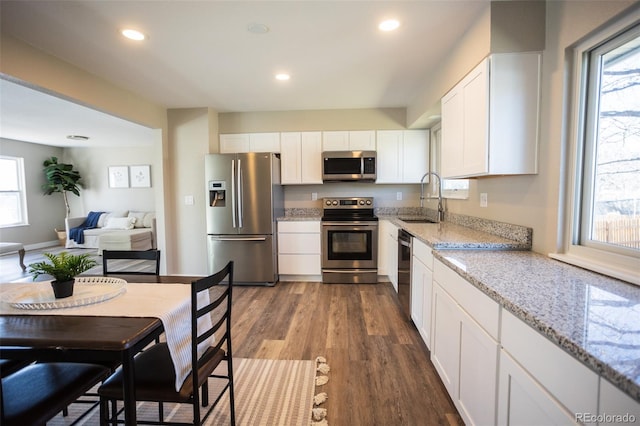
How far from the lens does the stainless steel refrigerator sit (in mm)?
3727

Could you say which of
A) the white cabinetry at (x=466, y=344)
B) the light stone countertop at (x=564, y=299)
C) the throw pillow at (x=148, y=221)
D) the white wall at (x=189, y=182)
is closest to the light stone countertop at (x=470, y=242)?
the light stone countertop at (x=564, y=299)

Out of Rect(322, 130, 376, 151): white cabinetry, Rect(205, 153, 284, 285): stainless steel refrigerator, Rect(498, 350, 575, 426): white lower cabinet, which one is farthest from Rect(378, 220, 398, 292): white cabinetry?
Rect(498, 350, 575, 426): white lower cabinet

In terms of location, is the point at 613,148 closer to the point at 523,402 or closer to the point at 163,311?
the point at 523,402

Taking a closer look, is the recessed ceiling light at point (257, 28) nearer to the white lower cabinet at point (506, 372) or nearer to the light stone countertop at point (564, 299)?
the light stone countertop at point (564, 299)

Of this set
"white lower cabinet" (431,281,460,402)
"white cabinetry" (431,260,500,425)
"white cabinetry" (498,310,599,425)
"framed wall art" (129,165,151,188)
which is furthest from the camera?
"framed wall art" (129,165,151,188)

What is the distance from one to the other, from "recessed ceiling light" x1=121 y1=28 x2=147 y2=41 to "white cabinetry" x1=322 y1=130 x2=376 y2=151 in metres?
2.37

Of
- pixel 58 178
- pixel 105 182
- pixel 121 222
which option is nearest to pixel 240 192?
pixel 121 222

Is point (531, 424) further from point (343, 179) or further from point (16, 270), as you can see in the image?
point (16, 270)

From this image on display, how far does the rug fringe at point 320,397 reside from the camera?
1.58 meters

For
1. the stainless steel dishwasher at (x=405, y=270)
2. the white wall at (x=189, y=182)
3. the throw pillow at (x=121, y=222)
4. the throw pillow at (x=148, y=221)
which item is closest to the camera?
the stainless steel dishwasher at (x=405, y=270)

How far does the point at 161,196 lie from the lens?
3979 mm

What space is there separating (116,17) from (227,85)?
1.28 metres

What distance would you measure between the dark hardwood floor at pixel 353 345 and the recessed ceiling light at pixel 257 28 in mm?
2454

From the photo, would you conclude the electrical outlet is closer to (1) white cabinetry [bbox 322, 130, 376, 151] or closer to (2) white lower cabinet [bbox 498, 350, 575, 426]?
(2) white lower cabinet [bbox 498, 350, 575, 426]
